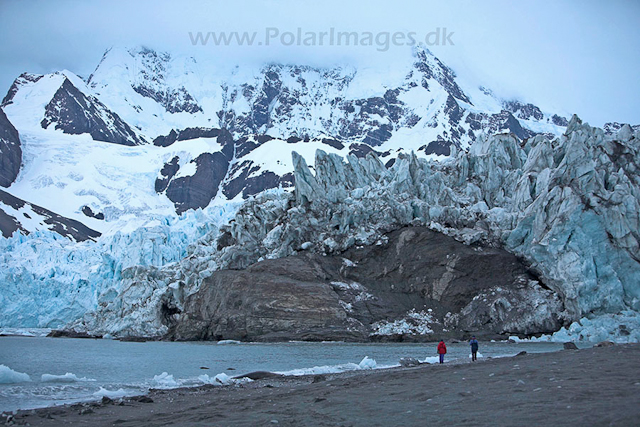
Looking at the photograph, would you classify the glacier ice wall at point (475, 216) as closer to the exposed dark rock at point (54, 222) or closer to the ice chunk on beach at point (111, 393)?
the ice chunk on beach at point (111, 393)


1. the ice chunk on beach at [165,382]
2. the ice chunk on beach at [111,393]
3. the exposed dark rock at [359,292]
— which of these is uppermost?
the exposed dark rock at [359,292]

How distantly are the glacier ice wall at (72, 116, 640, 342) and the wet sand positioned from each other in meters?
37.0

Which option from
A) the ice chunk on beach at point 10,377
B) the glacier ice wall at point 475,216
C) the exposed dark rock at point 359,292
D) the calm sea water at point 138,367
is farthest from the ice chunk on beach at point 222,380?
the glacier ice wall at point 475,216

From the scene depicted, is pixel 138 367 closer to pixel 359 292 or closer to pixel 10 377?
pixel 10 377

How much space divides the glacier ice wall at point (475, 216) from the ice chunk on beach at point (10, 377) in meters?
42.4

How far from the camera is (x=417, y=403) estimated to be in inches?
574

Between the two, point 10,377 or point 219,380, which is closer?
point 219,380

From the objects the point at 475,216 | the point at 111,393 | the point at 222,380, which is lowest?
the point at 111,393

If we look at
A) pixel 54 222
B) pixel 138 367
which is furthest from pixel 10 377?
pixel 54 222

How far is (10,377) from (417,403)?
63.9 ft

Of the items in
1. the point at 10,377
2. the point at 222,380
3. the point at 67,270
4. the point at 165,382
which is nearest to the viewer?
the point at 222,380

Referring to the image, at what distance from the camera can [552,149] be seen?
228 feet

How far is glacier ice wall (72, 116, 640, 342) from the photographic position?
55469 mm

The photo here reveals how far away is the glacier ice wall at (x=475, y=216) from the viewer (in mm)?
55469
